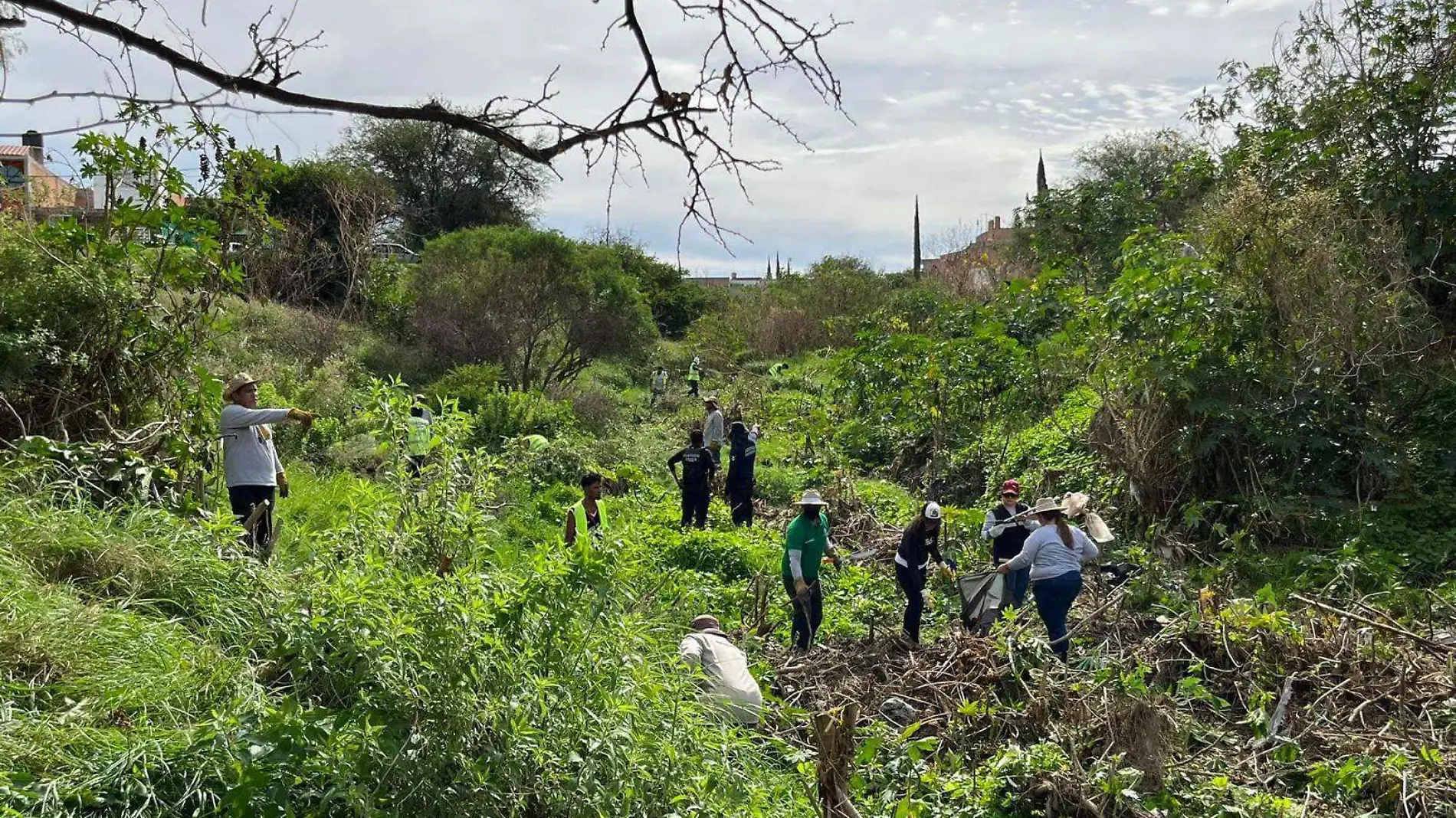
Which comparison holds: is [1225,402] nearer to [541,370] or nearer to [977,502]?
[977,502]

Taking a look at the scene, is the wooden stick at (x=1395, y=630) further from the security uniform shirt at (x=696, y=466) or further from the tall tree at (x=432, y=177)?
the tall tree at (x=432, y=177)

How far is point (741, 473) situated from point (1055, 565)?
5510 millimetres

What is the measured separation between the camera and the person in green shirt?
27.2 feet

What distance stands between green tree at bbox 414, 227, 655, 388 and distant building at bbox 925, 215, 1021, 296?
837 cm

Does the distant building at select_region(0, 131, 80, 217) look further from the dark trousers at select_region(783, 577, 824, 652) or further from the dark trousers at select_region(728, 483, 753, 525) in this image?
the dark trousers at select_region(728, 483, 753, 525)

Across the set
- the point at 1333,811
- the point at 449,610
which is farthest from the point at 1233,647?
the point at 449,610

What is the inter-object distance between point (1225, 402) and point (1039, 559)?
13.2 feet

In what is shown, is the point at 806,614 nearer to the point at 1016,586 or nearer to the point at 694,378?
the point at 1016,586

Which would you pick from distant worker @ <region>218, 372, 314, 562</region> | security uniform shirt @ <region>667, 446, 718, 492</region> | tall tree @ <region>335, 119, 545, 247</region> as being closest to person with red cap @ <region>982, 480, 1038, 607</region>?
security uniform shirt @ <region>667, 446, 718, 492</region>

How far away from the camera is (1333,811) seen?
218 inches

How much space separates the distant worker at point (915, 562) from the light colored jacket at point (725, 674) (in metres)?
2.61

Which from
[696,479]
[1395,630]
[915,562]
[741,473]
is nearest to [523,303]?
[741,473]

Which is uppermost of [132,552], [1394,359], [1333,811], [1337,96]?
[1337,96]

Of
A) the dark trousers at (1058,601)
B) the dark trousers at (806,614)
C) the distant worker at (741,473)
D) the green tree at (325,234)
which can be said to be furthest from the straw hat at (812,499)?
the green tree at (325,234)
